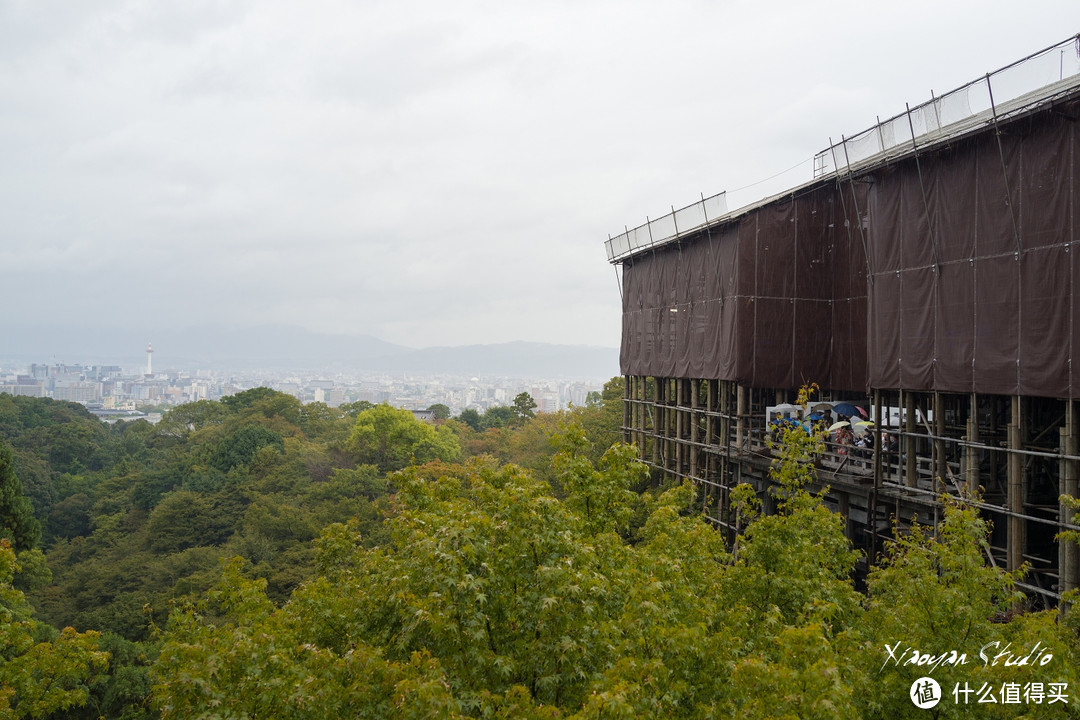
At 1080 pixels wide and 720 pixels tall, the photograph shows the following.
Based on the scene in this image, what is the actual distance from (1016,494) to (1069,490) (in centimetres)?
104

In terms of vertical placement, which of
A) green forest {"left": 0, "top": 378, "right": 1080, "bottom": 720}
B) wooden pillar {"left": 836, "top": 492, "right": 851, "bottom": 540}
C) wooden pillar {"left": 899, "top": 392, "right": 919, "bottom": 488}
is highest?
wooden pillar {"left": 899, "top": 392, "right": 919, "bottom": 488}

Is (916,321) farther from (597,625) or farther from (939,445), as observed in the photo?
(597,625)

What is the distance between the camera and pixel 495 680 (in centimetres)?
850

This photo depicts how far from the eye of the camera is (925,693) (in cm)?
857

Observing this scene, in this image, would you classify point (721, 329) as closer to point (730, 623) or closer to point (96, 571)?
point (730, 623)

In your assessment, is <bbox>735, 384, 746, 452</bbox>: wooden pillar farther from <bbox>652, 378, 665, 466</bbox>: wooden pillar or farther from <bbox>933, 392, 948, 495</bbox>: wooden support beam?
<bbox>933, 392, 948, 495</bbox>: wooden support beam

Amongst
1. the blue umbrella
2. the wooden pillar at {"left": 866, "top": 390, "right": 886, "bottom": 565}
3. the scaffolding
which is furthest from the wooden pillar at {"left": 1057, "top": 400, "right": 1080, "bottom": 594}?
the blue umbrella

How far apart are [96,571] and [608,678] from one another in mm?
38975

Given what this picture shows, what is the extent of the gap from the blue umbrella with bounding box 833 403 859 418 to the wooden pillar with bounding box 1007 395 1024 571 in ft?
25.0

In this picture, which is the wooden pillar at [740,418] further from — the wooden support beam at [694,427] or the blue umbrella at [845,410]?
the blue umbrella at [845,410]

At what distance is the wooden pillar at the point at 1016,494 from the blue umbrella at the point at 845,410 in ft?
25.0

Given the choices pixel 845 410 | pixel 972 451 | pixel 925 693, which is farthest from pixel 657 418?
pixel 925 693

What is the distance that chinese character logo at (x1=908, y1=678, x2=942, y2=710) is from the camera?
8477mm

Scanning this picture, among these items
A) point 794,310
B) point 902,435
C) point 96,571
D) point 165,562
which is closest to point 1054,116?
point 902,435
